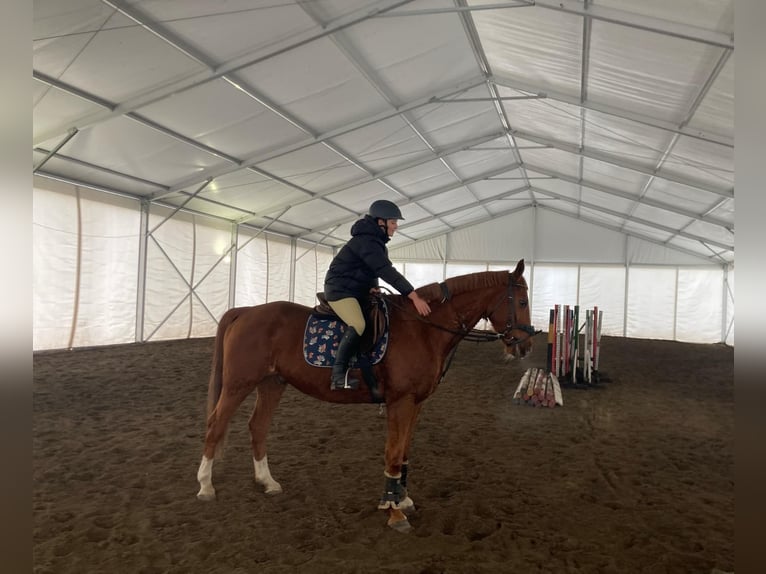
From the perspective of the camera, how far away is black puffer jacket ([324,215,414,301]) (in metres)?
3.15

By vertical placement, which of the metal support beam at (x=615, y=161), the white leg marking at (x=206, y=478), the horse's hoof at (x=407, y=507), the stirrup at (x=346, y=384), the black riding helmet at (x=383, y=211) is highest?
the metal support beam at (x=615, y=161)

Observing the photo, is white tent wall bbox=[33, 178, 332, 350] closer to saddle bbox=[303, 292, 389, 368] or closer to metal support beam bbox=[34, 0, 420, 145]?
metal support beam bbox=[34, 0, 420, 145]

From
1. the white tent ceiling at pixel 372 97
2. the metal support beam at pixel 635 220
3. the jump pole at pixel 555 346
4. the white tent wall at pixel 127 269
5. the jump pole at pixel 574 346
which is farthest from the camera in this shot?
the metal support beam at pixel 635 220

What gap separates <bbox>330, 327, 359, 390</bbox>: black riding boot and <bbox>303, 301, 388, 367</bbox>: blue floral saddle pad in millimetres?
55

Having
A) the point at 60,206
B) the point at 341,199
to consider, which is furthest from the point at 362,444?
the point at 341,199

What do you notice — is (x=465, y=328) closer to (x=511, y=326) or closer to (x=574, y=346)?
(x=511, y=326)

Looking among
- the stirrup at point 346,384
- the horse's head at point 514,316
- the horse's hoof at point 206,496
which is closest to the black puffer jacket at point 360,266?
the stirrup at point 346,384

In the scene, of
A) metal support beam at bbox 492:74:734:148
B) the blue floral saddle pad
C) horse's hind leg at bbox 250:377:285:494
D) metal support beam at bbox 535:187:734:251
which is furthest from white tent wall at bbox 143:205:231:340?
metal support beam at bbox 535:187:734:251

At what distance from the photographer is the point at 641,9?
545 centimetres

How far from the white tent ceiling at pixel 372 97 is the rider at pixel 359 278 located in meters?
3.70

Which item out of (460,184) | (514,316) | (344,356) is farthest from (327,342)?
(460,184)

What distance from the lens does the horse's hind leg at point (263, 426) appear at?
11.2 feet

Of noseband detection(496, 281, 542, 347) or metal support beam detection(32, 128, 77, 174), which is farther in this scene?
metal support beam detection(32, 128, 77, 174)

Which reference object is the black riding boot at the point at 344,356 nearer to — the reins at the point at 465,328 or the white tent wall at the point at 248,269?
the reins at the point at 465,328
